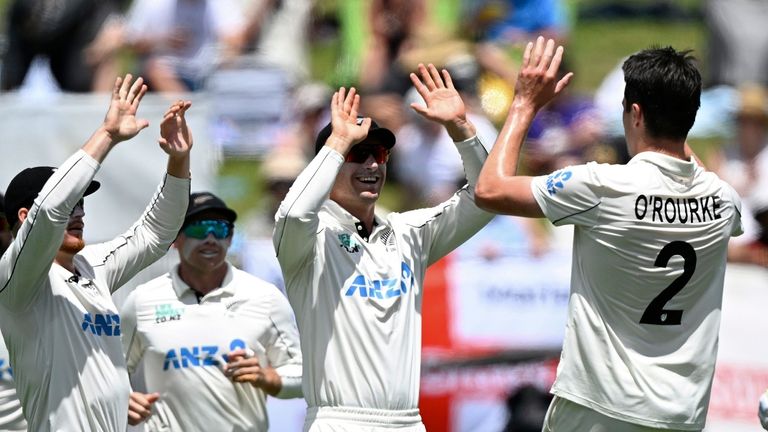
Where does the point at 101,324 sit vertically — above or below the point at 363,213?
below

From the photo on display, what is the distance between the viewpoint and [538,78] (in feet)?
17.7

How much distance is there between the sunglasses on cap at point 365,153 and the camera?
605cm

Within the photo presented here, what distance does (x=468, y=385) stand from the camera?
402 inches

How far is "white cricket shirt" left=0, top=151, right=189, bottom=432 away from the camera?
18.2 ft

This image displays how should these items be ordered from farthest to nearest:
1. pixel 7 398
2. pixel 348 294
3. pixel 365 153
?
1. pixel 7 398
2. pixel 365 153
3. pixel 348 294

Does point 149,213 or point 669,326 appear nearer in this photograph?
point 669,326

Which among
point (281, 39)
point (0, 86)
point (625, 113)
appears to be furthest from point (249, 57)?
point (625, 113)

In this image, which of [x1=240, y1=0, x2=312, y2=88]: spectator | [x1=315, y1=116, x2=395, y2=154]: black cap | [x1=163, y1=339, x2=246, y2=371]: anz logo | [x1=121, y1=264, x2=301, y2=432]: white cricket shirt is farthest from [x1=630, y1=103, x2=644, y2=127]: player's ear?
[x1=240, y1=0, x2=312, y2=88]: spectator

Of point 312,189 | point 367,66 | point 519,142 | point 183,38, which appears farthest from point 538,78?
point 183,38

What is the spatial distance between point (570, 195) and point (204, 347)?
287 cm

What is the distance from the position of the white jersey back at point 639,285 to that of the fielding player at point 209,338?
Answer: 2.45 metres

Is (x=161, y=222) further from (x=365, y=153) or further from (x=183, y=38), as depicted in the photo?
(x=183, y=38)

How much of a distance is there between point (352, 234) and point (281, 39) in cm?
678

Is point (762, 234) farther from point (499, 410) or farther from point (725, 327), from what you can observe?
point (499, 410)
